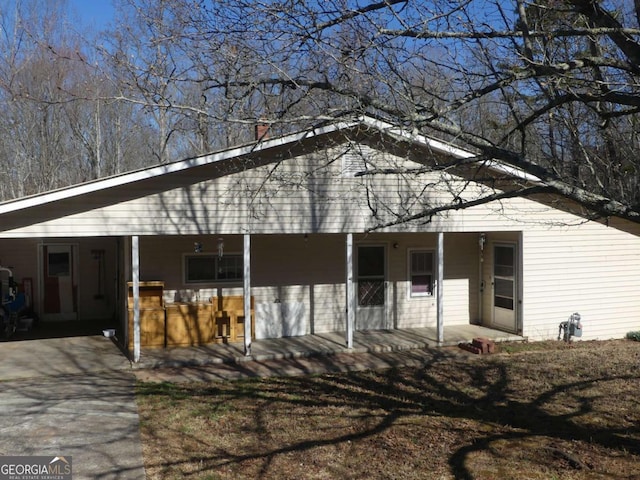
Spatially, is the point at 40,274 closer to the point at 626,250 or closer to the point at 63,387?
the point at 63,387

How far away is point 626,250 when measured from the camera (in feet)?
43.5

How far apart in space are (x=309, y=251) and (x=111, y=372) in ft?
15.9

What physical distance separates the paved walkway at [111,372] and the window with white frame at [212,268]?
4.98ft

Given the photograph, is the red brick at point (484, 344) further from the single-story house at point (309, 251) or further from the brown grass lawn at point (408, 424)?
the single-story house at point (309, 251)

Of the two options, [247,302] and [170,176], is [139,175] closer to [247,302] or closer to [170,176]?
[170,176]

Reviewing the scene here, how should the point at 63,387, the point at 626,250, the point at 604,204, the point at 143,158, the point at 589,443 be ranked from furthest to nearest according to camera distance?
1. the point at 143,158
2. the point at 626,250
3. the point at 63,387
4. the point at 589,443
5. the point at 604,204

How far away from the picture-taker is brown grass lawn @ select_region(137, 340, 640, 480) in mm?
6008

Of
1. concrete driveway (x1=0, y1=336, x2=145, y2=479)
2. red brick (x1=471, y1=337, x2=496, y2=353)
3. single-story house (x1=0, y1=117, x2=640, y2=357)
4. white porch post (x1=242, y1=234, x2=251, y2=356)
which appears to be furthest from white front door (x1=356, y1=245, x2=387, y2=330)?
concrete driveway (x1=0, y1=336, x2=145, y2=479)

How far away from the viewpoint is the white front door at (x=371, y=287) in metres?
13.2

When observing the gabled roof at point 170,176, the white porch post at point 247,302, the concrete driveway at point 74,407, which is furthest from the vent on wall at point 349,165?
the concrete driveway at point 74,407

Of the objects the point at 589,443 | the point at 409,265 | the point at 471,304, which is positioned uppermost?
the point at 409,265

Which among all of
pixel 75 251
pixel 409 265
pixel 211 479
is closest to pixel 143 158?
pixel 75 251

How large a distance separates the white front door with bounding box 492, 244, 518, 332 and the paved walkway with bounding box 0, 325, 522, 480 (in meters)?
0.40

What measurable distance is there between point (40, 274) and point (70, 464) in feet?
31.6
